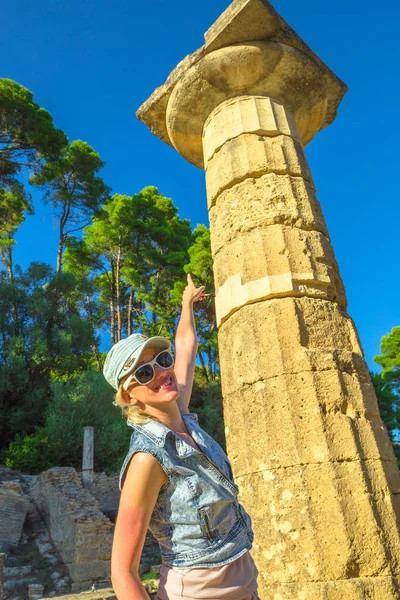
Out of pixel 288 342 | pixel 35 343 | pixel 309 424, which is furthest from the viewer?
pixel 35 343

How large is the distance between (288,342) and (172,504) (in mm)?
1954

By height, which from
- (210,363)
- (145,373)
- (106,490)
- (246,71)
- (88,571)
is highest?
(210,363)

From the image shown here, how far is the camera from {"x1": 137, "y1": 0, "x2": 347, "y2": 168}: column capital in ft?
13.7

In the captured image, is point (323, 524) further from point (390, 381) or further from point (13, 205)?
point (390, 381)

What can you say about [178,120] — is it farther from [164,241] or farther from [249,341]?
[164,241]

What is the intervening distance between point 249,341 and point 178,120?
260cm

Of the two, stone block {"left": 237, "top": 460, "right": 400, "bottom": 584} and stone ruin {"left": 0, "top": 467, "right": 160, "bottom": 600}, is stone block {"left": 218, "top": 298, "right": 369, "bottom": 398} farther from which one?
stone ruin {"left": 0, "top": 467, "right": 160, "bottom": 600}

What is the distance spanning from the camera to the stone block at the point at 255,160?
377cm

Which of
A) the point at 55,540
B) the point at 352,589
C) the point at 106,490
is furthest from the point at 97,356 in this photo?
the point at 352,589

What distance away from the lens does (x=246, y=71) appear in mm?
4191

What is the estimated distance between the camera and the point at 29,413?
49.2ft

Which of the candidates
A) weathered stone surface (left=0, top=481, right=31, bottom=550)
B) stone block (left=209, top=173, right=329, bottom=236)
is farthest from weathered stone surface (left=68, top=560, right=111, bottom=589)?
stone block (left=209, top=173, right=329, bottom=236)

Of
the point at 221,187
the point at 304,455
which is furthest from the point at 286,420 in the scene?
the point at 221,187

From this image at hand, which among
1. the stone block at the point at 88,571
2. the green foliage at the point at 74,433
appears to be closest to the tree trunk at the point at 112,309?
the green foliage at the point at 74,433
